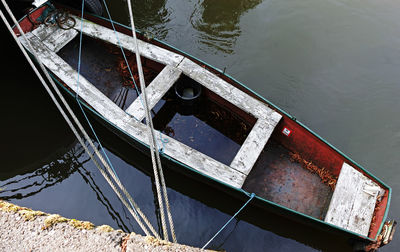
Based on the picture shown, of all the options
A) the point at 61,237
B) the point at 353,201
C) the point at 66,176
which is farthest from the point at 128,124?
the point at 353,201

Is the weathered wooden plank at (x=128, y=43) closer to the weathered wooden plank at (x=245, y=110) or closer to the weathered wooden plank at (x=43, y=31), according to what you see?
the weathered wooden plank at (x=245, y=110)

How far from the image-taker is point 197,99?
6590mm

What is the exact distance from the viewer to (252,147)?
5.51 metres

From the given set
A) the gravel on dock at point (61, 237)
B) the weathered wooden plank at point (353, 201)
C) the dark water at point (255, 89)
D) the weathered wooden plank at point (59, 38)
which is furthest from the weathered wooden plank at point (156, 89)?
the weathered wooden plank at point (353, 201)

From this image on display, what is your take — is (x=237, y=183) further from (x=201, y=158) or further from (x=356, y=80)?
(x=356, y=80)

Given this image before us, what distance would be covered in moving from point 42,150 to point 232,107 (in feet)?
17.0

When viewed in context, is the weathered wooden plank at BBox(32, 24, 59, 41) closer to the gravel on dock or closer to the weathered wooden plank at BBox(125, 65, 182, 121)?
the weathered wooden plank at BBox(125, 65, 182, 121)

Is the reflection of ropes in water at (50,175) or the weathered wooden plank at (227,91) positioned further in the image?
the reflection of ropes in water at (50,175)

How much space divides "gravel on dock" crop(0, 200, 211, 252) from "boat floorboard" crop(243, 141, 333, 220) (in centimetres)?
417

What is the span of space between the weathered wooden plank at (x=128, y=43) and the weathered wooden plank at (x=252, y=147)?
2.62 m

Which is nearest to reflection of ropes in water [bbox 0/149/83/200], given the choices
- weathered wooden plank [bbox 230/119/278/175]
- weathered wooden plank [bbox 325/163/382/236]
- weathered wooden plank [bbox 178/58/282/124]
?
weathered wooden plank [bbox 178/58/282/124]

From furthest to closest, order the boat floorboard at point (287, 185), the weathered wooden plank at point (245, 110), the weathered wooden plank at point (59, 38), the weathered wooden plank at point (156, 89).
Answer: the weathered wooden plank at point (59, 38) → the weathered wooden plank at point (156, 89) → the boat floorboard at point (287, 185) → the weathered wooden plank at point (245, 110)

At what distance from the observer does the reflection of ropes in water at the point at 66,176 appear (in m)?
6.23

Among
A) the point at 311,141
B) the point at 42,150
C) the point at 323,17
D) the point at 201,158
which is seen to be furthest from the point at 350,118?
the point at 42,150
